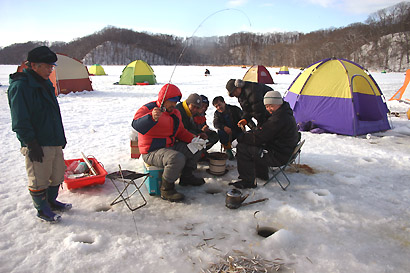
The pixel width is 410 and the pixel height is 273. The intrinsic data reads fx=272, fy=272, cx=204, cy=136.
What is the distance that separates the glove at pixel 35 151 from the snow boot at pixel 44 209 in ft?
1.40

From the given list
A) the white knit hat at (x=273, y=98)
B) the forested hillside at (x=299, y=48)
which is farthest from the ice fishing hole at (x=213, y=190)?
the forested hillside at (x=299, y=48)

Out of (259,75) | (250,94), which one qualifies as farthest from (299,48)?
(250,94)

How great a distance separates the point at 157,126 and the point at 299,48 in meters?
67.6

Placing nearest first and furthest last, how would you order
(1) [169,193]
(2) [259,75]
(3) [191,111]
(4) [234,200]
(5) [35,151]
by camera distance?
(5) [35,151]
(4) [234,200]
(1) [169,193]
(3) [191,111]
(2) [259,75]

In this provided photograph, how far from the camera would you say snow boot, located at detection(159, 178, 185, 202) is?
12.2ft

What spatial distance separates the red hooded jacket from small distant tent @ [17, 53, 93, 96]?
12.1 meters

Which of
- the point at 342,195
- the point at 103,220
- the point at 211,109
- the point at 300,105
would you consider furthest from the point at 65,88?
the point at 342,195

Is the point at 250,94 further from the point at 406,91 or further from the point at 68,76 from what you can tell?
the point at 68,76

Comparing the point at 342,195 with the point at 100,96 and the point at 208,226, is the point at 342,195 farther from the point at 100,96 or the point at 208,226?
the point at 100,96

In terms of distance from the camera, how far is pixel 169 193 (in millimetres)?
3746

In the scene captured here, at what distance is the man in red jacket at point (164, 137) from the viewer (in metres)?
3.63

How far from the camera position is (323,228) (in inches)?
124

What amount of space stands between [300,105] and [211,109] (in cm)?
361

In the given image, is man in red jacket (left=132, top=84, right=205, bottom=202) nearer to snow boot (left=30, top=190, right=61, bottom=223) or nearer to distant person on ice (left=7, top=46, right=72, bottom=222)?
distant person on ice (left=7, top=46, right=72, bottom=222)
